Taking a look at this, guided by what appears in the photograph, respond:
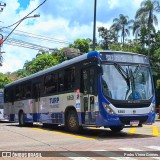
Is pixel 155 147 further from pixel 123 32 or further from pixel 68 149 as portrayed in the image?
pixel 123 32

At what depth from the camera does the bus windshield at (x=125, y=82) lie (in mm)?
14797

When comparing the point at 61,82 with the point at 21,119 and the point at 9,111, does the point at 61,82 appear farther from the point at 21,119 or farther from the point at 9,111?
the point at 9,111

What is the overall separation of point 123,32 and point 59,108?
58299mm

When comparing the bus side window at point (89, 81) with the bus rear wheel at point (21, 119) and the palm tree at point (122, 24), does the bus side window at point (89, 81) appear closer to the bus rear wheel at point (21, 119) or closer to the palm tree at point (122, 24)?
the bus rear wheel at point (21, 119)

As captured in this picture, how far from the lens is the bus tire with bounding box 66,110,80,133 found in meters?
16.7

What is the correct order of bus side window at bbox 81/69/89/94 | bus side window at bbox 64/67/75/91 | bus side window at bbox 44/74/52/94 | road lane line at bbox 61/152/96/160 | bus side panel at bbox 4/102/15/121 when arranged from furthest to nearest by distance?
bus side panel at bbox 4/102/15/121 < bus side window at bbox 44/74/52/94 < bus side window at bbox 64/67/75/91 < bus side window at bbox 81/69/89/94 < road lane line at bbox 61/152/96/160

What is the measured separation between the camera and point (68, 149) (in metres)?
11.5

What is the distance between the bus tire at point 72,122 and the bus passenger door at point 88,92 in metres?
0.93

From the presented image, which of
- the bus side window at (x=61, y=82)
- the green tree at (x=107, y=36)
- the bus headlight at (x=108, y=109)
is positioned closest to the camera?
the bus headlight at (x=108, y=109)

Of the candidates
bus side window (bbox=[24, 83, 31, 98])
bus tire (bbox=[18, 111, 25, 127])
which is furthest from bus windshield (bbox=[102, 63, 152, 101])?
bus tire (bbox=[18, 111, 25, 127])

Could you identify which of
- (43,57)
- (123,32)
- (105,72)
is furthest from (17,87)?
(123,32)

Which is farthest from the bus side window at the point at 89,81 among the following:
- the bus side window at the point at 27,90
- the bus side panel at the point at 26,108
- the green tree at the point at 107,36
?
the green tree at the point at 107,36

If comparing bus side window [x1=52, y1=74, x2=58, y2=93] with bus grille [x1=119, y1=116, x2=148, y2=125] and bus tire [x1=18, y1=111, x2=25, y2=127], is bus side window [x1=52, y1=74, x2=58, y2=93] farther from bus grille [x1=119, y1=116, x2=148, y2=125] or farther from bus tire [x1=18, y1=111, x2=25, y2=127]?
bus tire [x1=18, y1=111, x2=25, y2=127]

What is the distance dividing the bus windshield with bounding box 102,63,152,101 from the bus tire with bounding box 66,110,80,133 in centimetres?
259
